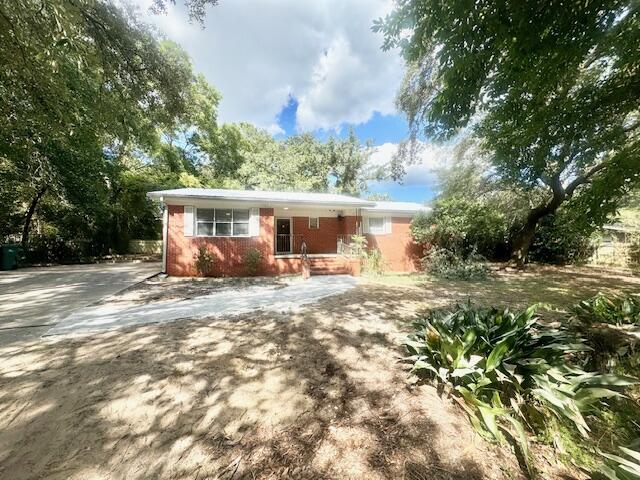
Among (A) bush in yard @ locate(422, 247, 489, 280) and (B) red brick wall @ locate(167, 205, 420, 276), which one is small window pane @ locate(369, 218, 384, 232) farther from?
(A) bush in yard @ locate(422, 247, 489, 280)

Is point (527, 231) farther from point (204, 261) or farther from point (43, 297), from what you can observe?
point (43, 297)

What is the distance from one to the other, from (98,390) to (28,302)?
230 inches

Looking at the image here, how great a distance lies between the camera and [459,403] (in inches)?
99.5

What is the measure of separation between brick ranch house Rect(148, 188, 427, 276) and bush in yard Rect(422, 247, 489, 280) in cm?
130

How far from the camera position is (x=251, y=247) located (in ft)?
35.9

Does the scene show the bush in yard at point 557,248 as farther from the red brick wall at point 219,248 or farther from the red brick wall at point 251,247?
the red brick wall at point 219,248

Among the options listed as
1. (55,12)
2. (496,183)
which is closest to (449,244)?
(496,183)

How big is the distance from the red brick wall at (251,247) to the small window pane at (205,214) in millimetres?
643

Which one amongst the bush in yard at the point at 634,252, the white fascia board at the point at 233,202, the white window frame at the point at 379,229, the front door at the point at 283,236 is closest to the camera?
the white fascia board at the point at 233,202

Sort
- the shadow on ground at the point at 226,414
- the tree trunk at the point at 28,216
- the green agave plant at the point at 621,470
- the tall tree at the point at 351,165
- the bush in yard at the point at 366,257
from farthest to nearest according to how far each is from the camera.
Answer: the tall tree at the point at 351,165, the tree trunk at the point at 28,216, the bush in yard at the point at 366,257, the shadow on ground at the point at 226,414, the green agave plant at the point at 621,470

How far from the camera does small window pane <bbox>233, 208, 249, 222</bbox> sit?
36.2ft

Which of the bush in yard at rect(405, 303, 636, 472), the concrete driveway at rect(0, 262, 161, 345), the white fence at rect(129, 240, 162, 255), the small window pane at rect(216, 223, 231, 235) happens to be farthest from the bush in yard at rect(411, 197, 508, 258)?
the white fence at rect(129, 240, 162, 255)

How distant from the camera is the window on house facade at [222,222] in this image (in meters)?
10.7

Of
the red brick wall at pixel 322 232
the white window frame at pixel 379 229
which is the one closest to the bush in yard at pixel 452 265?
the white window frame at pixel 379 229
